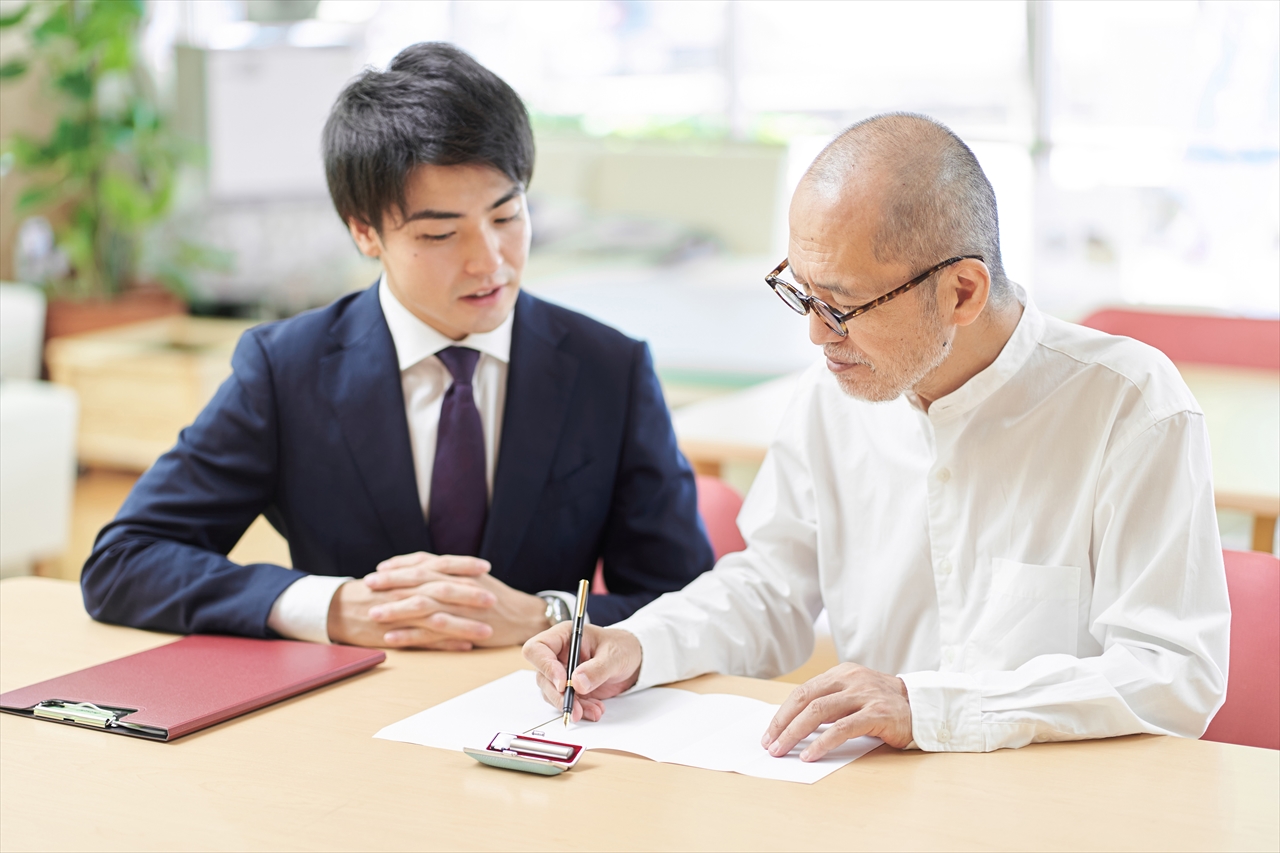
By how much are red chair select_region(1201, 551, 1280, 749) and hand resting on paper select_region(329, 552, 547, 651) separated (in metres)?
0.82

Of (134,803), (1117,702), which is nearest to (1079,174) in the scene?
(1117,702)

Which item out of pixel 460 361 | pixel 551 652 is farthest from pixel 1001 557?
pixel 460 361

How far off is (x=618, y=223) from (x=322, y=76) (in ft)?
4.91

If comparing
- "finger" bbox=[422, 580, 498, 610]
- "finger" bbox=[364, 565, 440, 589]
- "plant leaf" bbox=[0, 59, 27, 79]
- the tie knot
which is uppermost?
"plant leaf" bbox=[0, 59, 27, 79]

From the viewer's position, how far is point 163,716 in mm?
1388

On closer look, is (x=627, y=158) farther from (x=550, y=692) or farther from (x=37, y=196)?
(x=550, y=692)

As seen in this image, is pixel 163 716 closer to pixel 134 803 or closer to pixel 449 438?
pixel 134 803

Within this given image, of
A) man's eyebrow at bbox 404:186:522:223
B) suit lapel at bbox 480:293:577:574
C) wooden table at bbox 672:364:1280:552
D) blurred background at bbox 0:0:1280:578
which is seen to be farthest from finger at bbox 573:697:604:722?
blurred background at bbox 0:0:1280:578

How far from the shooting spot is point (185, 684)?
150 centimetres

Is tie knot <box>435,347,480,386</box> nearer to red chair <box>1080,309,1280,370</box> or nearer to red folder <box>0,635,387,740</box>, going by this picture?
red folder <box>0,635,387,740</box>

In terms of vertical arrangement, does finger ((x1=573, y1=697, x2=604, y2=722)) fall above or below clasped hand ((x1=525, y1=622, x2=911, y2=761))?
below

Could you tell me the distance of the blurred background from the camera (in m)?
5.41

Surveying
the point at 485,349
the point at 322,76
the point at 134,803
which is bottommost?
the point at 134,803

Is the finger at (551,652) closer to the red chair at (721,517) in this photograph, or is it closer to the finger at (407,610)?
the finger at (407,610)
